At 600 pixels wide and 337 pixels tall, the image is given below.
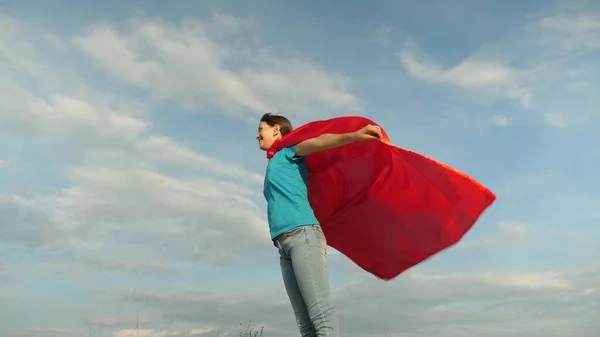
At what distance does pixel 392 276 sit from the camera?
6.03 metres

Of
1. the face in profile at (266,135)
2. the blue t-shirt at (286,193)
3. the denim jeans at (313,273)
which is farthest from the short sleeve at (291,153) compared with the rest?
the denim jeans at (313,273)

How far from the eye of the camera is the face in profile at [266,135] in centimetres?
505

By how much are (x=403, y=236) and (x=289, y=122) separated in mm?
1695

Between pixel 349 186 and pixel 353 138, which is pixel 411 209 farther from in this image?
pixel 353 138

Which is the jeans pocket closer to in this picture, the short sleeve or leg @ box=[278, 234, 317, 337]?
leg @ box=[278, 234, 317, 337]

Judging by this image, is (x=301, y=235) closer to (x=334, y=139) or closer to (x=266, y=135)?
(x=334, y=139)

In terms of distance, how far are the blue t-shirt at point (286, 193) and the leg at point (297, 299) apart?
0.22 m

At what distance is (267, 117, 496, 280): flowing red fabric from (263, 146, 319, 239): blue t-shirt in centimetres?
88

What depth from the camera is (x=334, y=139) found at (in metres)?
4.37

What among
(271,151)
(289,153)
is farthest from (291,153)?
(271,151)

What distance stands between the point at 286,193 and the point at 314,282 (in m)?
0.72

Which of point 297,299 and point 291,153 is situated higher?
point 291,153

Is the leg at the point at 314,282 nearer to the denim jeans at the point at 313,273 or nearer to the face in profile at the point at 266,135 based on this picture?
the denim jeans at the point at 313,273

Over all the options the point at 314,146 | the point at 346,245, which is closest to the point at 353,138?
the point at 314,146
